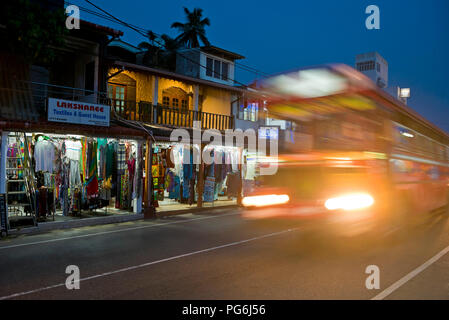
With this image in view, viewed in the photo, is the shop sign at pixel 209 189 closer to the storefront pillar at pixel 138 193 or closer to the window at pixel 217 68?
the storefront pillar at pixel 138 193

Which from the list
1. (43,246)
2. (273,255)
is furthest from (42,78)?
(273,255)

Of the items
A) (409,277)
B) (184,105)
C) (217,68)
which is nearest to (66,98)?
(184,105)

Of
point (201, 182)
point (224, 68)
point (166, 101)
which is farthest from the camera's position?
point (224, 68)

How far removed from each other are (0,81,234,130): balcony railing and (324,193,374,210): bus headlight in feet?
27.1

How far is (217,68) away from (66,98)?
38.9 feet

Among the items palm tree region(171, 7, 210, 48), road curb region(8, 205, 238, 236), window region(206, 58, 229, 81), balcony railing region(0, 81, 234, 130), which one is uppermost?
palm tree region(171, 7, 210, 48)

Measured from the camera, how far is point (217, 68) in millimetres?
24156

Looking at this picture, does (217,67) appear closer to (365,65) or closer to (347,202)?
(347,202)

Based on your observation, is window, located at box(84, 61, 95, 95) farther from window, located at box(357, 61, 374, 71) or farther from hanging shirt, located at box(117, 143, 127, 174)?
window, located at box(357, 61, 374, 71)

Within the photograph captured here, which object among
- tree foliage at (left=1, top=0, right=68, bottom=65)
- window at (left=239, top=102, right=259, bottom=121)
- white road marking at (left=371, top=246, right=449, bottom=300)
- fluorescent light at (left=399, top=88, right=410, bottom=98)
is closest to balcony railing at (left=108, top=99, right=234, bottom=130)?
window at (left=239, top=102, right=259, bottom=121)

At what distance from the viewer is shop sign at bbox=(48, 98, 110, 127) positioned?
9883mm

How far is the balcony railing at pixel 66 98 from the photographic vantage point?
10.5 meters
